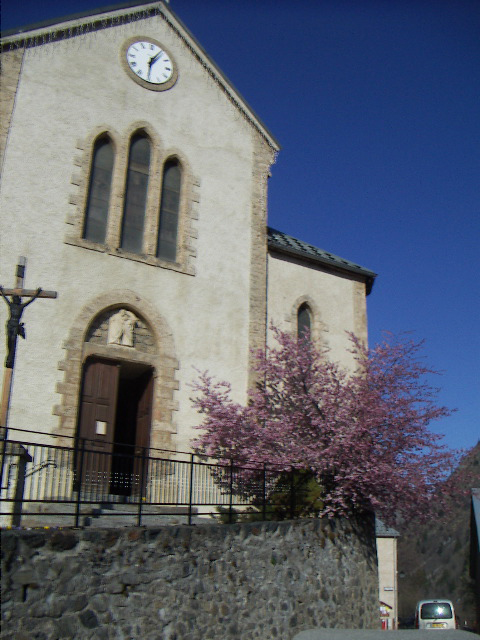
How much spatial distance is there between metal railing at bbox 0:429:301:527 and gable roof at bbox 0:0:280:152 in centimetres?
913

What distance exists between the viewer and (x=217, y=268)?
53.4ft

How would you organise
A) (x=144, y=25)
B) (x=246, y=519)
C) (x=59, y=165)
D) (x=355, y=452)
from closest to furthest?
(x=246, y=519) < (x=355, y=452) < (x=59, y=165) < (x=144, y=25)

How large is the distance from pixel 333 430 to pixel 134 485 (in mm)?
4685

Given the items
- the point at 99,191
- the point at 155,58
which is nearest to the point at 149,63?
the point at 155,58

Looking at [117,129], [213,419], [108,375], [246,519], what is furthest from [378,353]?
[117,129]

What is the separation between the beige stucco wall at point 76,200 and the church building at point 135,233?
0.10ft

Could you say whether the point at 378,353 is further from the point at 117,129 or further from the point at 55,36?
the point at 55,36

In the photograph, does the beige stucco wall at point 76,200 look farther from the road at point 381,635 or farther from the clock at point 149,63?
the road at point 381,635

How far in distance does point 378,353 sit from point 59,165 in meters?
8.79

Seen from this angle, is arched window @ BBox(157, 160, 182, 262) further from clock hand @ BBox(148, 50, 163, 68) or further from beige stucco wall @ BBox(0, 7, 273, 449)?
clock hand @ BBox(148, 50, 163, 68)

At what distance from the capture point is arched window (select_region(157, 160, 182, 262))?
1584 cm

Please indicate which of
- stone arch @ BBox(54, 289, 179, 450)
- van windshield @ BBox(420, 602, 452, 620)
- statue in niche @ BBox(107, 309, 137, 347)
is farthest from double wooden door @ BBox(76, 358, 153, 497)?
van windshield @ BBox(420, 602, 452, 620)

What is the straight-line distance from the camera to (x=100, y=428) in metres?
13.7

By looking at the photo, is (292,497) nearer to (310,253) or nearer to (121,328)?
(121,328)
